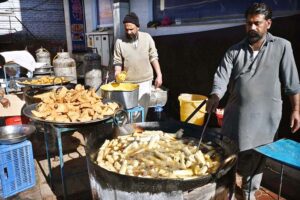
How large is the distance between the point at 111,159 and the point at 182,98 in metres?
3.31

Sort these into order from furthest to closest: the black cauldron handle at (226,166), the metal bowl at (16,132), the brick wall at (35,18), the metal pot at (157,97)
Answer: the brick wall at (35,18) < the metal pot at (157,97) < the metal bowl at (16,132) < the black cauldron handle at (226,166)

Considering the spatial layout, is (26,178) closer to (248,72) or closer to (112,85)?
(112,85)

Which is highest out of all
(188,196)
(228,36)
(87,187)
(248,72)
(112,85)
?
(228,36)

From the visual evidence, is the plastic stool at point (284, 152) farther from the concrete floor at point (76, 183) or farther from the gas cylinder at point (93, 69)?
the gas cylinder at point (93, 69)

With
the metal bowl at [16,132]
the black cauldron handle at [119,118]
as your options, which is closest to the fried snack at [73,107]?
the black cauldron handle at [119,118]

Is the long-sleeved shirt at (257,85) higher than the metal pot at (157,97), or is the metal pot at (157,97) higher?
the long-sleeved shirt at (257,85)

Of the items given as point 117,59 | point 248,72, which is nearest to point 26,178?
point 117,59

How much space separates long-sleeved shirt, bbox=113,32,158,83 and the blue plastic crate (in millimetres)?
2348

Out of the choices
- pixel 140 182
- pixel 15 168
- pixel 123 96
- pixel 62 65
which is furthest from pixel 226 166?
pixel 62 65

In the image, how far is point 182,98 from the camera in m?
5.79

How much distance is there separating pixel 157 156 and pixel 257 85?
57.6 inches

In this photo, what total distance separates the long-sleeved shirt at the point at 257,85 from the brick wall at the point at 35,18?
1705 cm

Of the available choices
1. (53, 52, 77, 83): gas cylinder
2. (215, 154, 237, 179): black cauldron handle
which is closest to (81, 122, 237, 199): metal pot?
(215, 154, 237, 179): black cauldron handle

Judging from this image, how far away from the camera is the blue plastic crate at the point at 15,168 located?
3881 millimetres
